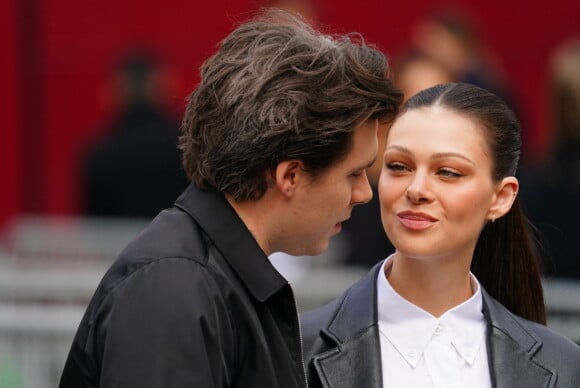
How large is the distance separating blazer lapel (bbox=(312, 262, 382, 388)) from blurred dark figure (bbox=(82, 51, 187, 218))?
382cm

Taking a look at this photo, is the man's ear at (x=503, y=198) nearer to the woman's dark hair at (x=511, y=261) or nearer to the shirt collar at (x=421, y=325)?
the woman's dark hair at (x=511, y=261)

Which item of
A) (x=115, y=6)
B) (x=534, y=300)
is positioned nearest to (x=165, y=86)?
(x=115, y=6)

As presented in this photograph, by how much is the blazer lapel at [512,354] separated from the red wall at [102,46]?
15.3 feet

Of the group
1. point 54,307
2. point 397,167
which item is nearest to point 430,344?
point 397,167

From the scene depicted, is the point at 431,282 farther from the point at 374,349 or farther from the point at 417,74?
the point at 417,74

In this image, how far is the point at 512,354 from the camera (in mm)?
3201

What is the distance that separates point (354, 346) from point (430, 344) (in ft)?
0.60

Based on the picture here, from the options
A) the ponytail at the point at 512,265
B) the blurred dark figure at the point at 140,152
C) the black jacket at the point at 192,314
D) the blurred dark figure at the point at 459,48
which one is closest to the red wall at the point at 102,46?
the blurred dark figure at the point at 140,152

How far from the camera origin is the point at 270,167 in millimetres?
2777

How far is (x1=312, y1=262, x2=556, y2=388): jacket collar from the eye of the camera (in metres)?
3.16

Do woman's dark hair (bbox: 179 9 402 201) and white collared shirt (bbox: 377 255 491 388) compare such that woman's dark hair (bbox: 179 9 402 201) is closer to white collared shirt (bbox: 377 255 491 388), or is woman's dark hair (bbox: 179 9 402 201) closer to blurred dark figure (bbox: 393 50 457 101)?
white collared shirt (bbox: 377 255 491 388)

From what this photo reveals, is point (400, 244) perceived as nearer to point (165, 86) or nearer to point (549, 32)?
point (165, 86)

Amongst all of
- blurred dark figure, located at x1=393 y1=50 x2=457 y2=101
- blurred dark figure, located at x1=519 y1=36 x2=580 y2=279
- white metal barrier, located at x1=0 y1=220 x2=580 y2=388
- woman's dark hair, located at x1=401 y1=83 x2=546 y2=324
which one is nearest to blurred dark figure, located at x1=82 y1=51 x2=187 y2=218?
white metal barrier, located at x1=0 y1=220 x2=580 y2=388

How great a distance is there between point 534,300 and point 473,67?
2.80m
